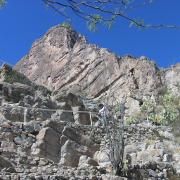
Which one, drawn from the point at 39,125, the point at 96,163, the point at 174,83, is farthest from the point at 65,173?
the point at 174,83

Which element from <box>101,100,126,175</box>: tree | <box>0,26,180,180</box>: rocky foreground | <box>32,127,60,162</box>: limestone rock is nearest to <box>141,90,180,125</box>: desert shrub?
<box>0,26,180,180</box>: rocky foreground

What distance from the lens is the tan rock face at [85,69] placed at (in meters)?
43.9

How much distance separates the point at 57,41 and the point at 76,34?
2.43 metres

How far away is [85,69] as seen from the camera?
162 feet

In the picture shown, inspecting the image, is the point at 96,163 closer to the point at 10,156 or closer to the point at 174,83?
the point at 10,156

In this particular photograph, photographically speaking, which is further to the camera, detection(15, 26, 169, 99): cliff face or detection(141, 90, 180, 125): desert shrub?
detection(15, 26, 169, 99): cliff face

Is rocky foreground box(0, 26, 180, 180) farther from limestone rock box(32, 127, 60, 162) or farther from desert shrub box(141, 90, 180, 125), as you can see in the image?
desert shrub box(141, 90, 180, 125)

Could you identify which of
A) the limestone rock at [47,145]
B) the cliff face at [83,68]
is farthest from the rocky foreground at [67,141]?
the cliff face at [83,68]

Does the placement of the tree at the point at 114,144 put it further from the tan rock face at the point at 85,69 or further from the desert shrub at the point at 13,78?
the tan rock face at the point at 85,69

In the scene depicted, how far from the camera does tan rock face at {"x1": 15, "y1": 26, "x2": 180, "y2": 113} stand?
43906 millimetres

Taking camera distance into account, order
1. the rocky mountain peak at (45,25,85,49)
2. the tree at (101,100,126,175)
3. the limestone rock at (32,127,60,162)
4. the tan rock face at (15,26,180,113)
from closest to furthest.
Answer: the tree at (101,100,126,175)
the limestone rock at (32,127,60,162)
the tan rock face at (15,26,180,113)
the rocky mountain peak at (45,25,85,49)

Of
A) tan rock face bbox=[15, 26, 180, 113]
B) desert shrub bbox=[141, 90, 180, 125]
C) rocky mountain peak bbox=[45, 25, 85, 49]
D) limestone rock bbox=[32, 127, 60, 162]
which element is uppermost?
rocky mountain peak bbox=[45, 25, 85, 49]

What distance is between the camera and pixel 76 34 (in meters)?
56.6

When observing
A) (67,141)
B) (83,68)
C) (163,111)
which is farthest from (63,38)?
(67,141)
